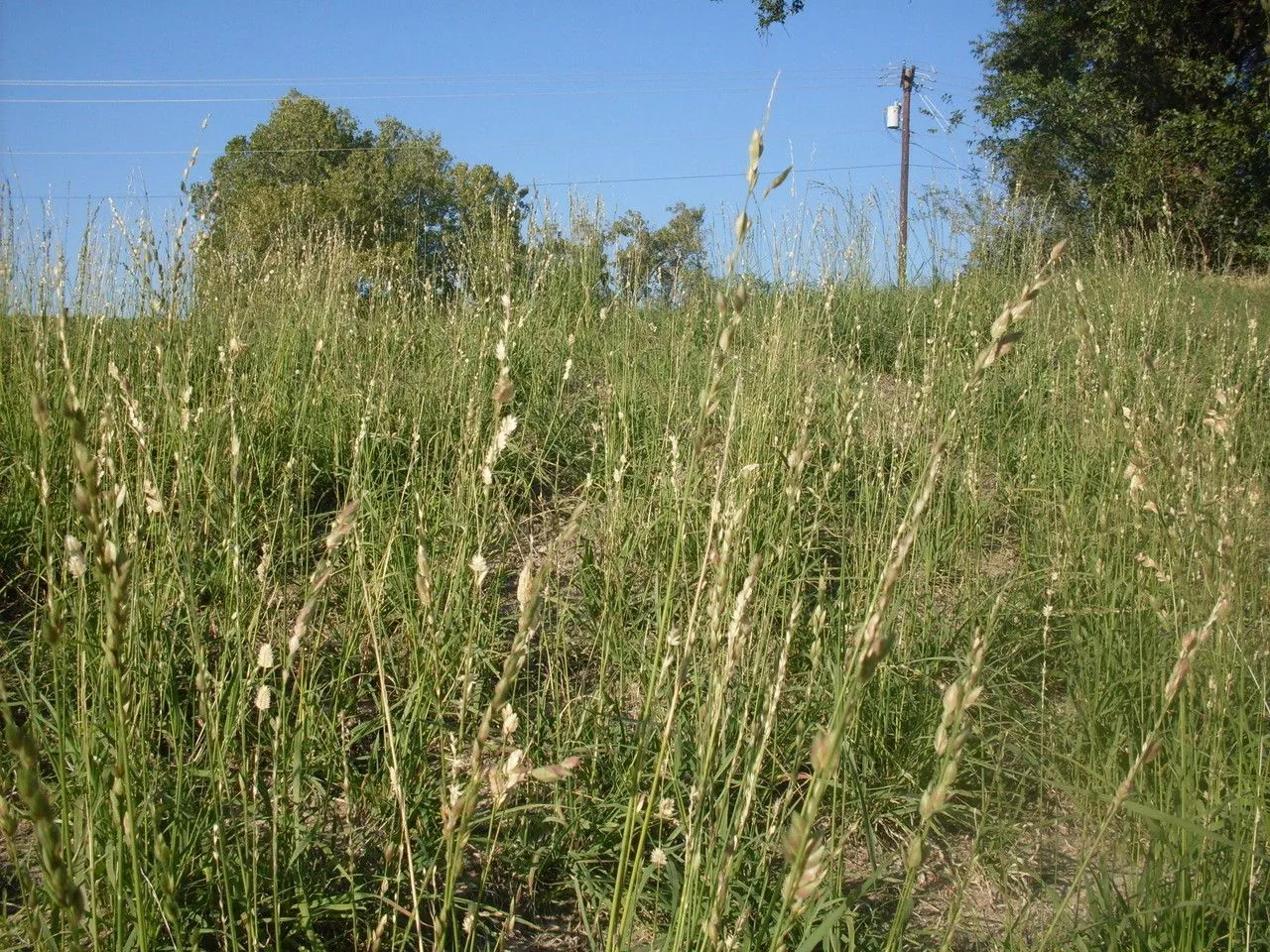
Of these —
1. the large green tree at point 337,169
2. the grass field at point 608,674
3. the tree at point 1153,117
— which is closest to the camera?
the grass field at point 608,674

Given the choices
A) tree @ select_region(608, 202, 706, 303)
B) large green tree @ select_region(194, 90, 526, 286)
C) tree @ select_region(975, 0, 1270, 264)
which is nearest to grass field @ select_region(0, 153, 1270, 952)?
tree @ select_region(608, 202, 706, 303)

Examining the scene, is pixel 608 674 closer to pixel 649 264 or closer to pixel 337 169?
pixel 649 264

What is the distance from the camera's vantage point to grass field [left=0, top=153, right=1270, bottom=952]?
41.3 inches

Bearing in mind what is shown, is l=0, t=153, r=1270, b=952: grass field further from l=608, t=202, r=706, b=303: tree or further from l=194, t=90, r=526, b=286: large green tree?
l=194, t=90, r=526, b=286: large green tree

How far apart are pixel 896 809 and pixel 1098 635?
0.73m

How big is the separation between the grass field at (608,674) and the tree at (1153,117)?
1068cm

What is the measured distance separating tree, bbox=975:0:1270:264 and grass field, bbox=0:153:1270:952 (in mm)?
10679

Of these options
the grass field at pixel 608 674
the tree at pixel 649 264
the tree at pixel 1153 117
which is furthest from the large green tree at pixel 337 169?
the grass field at pixel 608 674

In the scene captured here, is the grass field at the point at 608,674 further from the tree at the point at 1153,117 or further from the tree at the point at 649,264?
the tree at the point at 1153,117

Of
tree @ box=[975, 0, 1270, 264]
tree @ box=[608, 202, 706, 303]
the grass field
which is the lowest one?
the grass field

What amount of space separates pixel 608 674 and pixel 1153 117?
1679cm

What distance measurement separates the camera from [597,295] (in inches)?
219

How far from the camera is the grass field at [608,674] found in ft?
3.44

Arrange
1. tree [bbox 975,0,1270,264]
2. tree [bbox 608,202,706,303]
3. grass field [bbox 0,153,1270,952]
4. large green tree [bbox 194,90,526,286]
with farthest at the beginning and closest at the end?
large green tree [bbox 194,90,526,286], tree [bbox 975,0,1270,264], tree [bbox 608,202,706,303], grass field [bbox 0,153,1270,952]
